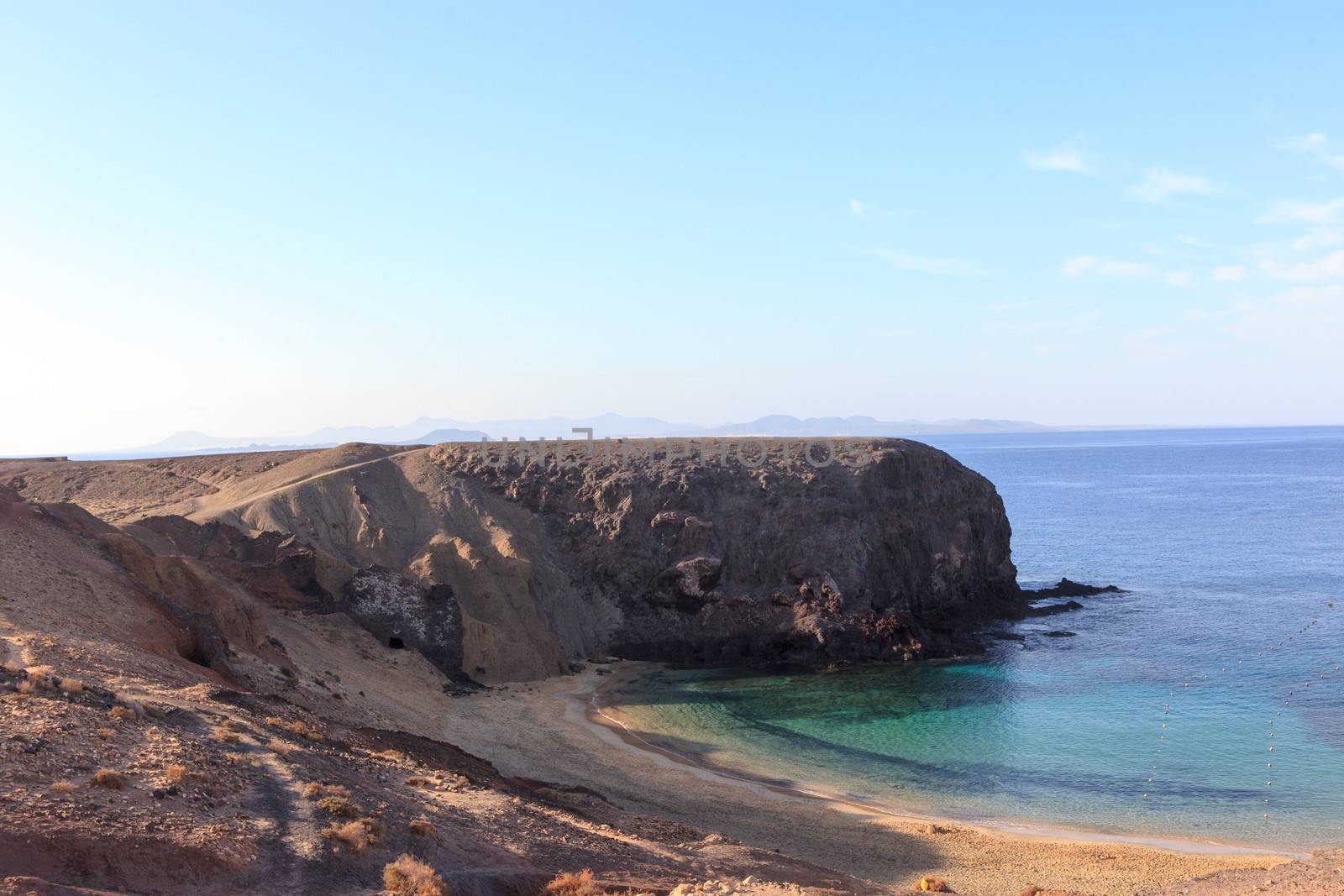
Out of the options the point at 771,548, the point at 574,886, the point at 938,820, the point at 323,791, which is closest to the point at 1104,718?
the point at 938,820

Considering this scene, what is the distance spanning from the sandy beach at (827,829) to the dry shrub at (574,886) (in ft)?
33.3

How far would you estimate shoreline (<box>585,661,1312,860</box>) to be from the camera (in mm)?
25688

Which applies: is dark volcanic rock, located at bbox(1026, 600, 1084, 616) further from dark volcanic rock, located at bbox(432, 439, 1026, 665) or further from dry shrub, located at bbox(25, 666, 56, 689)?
dry shrub, located at bbox(25, 666, 56, 689)

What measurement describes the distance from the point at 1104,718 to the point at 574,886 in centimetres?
2947

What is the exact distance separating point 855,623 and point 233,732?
1457 inches

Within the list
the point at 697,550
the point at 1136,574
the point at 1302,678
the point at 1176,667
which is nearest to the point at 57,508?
the point at 697,550

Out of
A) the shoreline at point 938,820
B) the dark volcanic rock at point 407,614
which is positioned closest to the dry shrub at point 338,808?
the shoreline at point 938,820

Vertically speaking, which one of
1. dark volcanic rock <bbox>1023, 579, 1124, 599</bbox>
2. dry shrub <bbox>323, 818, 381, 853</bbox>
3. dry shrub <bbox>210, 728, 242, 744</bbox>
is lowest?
dark volcanic rock <bbox>1023, 579, 1124, 599</bbox>

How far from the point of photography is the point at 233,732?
64.0ft

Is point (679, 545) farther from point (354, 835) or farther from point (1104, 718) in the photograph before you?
point (354, 835)

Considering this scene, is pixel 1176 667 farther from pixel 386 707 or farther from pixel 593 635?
pixel 386 707

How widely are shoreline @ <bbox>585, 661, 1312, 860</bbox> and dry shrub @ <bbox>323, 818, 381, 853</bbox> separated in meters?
17.6

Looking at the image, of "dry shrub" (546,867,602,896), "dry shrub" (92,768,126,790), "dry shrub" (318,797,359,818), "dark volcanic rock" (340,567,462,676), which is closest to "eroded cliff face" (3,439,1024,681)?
"dark volcanic rock" (340,567,462,676)

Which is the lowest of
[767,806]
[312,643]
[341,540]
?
[767,806]
